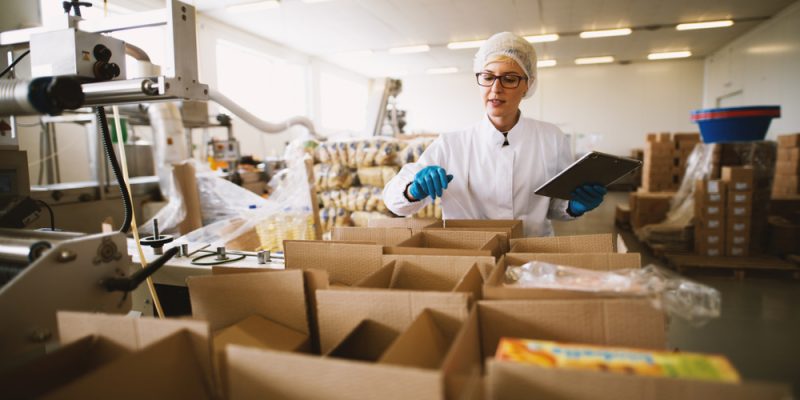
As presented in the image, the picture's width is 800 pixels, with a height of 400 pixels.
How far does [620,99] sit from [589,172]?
1133cm

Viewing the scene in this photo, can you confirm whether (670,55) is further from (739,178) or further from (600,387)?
(600,387)

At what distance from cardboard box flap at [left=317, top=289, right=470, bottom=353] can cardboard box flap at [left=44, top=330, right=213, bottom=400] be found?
214 millimetres

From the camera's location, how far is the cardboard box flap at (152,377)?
54 centimetres

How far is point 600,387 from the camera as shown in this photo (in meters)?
0.52

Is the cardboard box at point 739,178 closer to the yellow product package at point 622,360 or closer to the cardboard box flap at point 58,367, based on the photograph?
the yellow product package at point 622,360

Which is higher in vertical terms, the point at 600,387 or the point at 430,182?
the point at 430,182

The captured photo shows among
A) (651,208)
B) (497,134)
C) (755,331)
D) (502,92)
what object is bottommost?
(755,331)

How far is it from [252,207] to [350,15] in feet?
16.6

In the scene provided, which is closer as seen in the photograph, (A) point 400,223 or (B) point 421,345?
(B) point 421,345

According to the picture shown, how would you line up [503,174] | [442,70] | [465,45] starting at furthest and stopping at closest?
[442,70], [465,45], [503,174]

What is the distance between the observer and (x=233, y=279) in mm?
895

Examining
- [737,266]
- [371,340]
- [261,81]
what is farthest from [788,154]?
[261,81]

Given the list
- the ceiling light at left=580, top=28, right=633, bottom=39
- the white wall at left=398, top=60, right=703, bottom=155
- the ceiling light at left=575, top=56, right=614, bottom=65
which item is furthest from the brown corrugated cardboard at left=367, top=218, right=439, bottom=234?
the ceiling light at left=575, top=56, right=614, bottom=65

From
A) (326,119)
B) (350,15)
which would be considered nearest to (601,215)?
(350,15)
